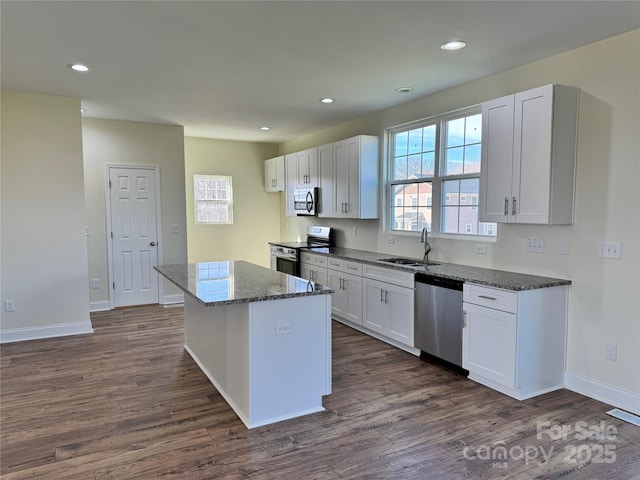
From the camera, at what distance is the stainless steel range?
234 inches

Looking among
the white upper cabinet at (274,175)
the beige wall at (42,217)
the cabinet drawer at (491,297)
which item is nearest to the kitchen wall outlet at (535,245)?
the cabinet drawer at (491,297)

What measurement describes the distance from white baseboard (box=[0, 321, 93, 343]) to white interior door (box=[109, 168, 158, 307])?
1176mm

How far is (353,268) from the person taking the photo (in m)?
4.81

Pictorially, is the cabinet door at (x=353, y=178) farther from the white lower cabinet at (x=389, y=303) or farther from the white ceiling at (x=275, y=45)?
the white lower cabinet at (x=389, y=303)

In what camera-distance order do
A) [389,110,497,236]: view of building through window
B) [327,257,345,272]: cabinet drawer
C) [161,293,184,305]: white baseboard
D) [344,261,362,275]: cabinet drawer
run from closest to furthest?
[389,110,497,236]: view of building through window → [344,261,362,275]: cabinet drawer → [327,257,345,272]: cabinet drawer → [161,293,184,305]: white baseboard

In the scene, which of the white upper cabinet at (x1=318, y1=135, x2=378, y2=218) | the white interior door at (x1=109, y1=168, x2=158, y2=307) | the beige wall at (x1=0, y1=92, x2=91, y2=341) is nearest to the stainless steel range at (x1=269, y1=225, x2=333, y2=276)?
the white upper cabinet at (x1=318, y1=135, x2=378, y2=218)

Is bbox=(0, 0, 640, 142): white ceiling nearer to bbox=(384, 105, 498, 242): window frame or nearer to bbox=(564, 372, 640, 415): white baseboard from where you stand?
bbox=(384, 105, 498, 242): window frame

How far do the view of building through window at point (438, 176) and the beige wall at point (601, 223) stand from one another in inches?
23.5

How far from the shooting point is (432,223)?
4.50 meters

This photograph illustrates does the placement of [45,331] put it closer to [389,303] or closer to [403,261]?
[389,303]

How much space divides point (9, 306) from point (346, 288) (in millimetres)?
3654

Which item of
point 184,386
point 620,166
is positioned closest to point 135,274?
point 184,386

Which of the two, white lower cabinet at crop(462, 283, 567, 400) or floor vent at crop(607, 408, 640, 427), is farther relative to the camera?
white lower cabinet at crop(462, 283, 567, 400)

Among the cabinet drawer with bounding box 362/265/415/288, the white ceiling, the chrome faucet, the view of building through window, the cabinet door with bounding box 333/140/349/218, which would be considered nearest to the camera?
the white ceiling
